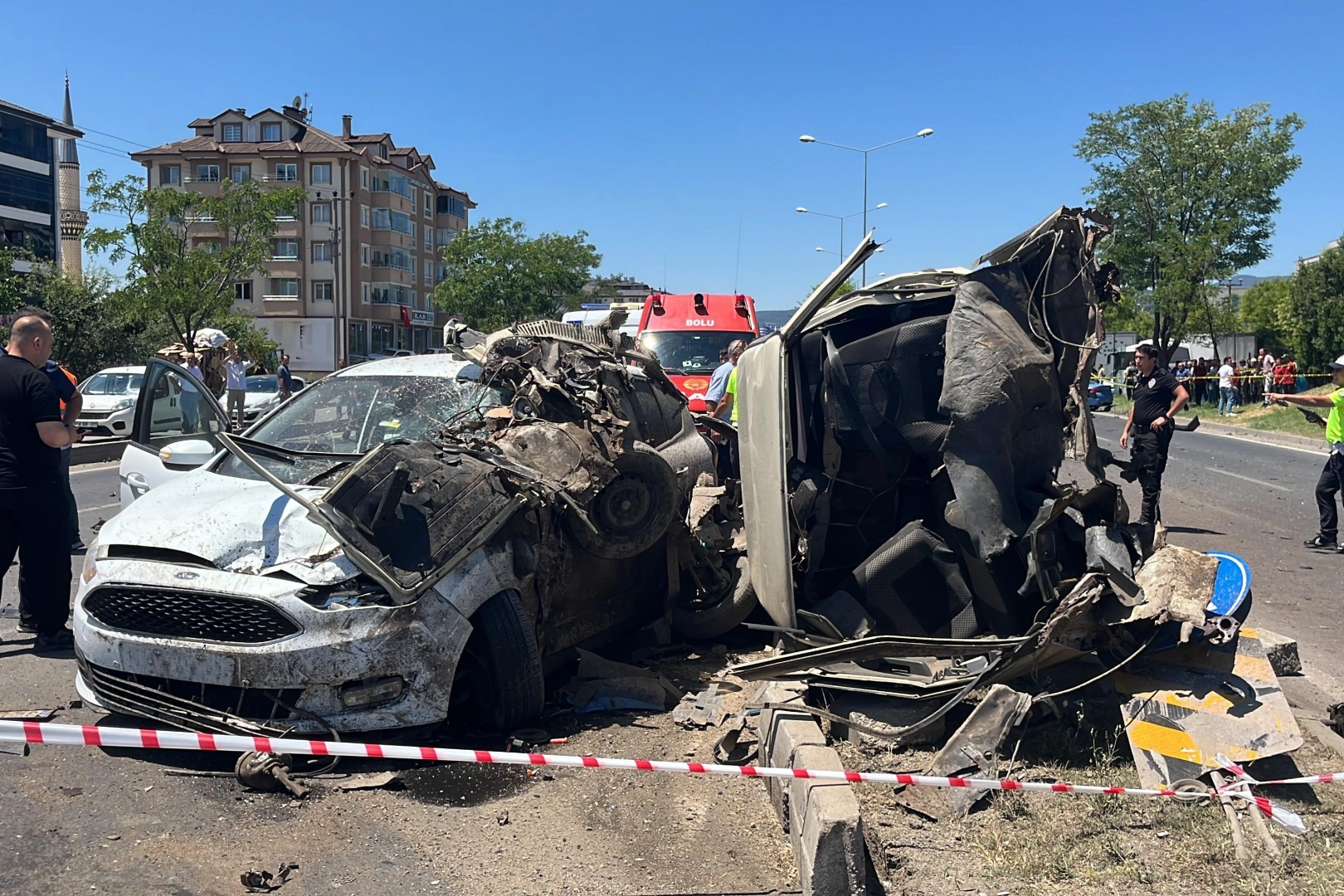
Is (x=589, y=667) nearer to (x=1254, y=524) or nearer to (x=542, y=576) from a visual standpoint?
(x=542, y=576)

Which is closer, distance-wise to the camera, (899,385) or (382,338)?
(899,385)

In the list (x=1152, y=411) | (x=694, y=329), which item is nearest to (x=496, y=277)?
(x=694, y=329)

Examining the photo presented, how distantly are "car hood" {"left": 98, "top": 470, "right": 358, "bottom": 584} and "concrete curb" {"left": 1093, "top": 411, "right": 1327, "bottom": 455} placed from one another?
1941 cm

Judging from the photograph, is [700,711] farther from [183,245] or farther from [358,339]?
[358,339]

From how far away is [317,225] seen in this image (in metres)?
67.2

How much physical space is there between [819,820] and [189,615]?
8.80 ft

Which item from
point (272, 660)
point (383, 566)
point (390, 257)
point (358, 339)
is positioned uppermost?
point (390, 257)


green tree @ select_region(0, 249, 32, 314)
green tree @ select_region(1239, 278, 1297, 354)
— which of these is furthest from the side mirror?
green tree @ select_region(1239, 278, 1297, 354)

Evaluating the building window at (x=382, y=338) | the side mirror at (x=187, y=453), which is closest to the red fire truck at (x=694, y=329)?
the side mirror at (x=187, y=453)

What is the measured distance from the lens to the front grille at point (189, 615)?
13.9 ft

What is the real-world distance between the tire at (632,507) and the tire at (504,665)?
68 centimetres

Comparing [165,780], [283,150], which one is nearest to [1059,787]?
[165,780]

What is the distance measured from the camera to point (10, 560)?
636cm

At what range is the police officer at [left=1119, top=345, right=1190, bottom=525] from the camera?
9406 mm
